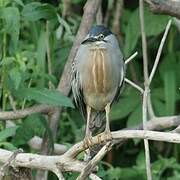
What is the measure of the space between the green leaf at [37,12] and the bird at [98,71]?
0.40 m

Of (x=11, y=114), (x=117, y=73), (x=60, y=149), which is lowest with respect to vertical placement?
(x=60, y=149)

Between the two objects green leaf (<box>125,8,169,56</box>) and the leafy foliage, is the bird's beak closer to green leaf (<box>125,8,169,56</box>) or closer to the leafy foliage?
the leafy foliage

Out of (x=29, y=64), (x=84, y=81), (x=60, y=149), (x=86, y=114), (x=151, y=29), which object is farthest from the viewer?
(x=151, y=29)

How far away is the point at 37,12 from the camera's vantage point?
351 cm

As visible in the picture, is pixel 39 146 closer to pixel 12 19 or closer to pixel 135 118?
pixel 135 118

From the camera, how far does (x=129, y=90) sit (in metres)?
4.41

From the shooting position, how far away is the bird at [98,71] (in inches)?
120

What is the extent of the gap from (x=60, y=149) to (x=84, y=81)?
0.87 metres

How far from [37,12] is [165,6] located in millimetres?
693

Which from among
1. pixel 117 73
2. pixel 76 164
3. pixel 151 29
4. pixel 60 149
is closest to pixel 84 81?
pixel 117 73

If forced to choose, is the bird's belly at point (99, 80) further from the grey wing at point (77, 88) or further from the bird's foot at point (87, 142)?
the bird's foot at point (87, 142)

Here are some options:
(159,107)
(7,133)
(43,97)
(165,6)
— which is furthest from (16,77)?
(159,107)

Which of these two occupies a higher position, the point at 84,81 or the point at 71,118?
the point at 84,81

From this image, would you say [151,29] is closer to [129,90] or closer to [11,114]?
[129,90]
